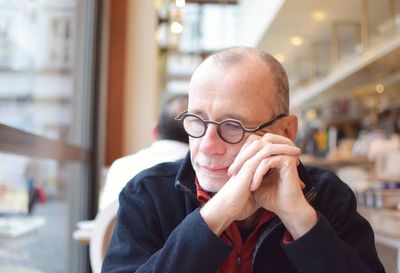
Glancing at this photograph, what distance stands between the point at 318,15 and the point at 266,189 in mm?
4493

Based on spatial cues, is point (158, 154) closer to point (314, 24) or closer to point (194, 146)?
point (194, 146)

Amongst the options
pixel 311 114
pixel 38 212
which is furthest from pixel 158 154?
pixel 311 114

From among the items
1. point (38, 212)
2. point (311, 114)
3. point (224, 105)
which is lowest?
point (38, 212)

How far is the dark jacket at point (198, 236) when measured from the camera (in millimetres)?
771

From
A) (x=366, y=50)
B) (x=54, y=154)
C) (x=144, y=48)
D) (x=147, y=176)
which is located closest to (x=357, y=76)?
(x=366, y=50)

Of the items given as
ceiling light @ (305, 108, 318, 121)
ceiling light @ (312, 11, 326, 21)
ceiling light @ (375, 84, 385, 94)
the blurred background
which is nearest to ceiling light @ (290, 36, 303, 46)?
the blurred background

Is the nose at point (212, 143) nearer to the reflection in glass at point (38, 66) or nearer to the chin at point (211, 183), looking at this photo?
the chin at point (211, 183)

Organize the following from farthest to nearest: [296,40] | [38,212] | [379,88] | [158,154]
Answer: [296,40] < [379,88] < [38,212] < [158,154]

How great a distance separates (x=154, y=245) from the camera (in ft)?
2.98

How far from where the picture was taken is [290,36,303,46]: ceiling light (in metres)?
5.81

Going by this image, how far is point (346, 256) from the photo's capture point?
812 millimetres

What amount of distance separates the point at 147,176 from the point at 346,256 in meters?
0.46

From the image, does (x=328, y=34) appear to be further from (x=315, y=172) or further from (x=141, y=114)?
(x=315, y=172)

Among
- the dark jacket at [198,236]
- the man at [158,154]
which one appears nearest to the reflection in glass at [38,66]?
the man at [158,154]
